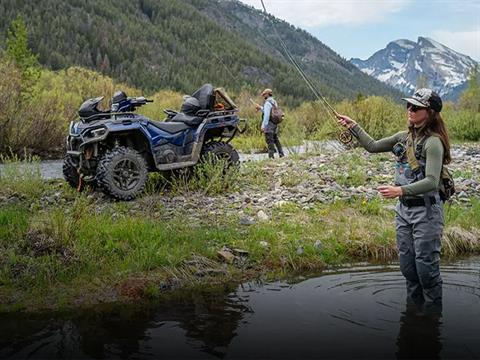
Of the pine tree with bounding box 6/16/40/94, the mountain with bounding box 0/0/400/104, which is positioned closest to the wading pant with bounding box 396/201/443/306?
the pine tree with bounding box 6/16/40/94

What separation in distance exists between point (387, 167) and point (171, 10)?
119m

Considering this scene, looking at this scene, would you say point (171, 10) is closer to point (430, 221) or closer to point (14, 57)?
point (14, 57)

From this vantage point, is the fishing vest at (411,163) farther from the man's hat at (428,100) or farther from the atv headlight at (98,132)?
the atv headlight at (98,132)

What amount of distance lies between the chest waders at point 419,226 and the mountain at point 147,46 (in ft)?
209

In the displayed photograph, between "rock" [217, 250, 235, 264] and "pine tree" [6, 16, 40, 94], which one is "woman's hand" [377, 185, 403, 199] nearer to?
"rock" [217, 250, 235, 264]

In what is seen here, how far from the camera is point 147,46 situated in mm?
98375

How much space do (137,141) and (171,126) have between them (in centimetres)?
63

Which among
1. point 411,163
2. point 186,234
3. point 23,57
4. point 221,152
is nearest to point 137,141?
point 221,152

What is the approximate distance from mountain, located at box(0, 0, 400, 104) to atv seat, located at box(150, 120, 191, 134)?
58944mm

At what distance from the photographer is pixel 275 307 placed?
5.19 m

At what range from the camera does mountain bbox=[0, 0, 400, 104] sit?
270ft

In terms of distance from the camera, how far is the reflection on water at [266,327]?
166 inches

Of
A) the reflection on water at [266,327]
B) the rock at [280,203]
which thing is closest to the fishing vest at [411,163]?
the reflection on water at [266,327]

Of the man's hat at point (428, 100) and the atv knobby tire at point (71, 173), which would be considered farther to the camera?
the atv knobby tire at point (71, 173)
